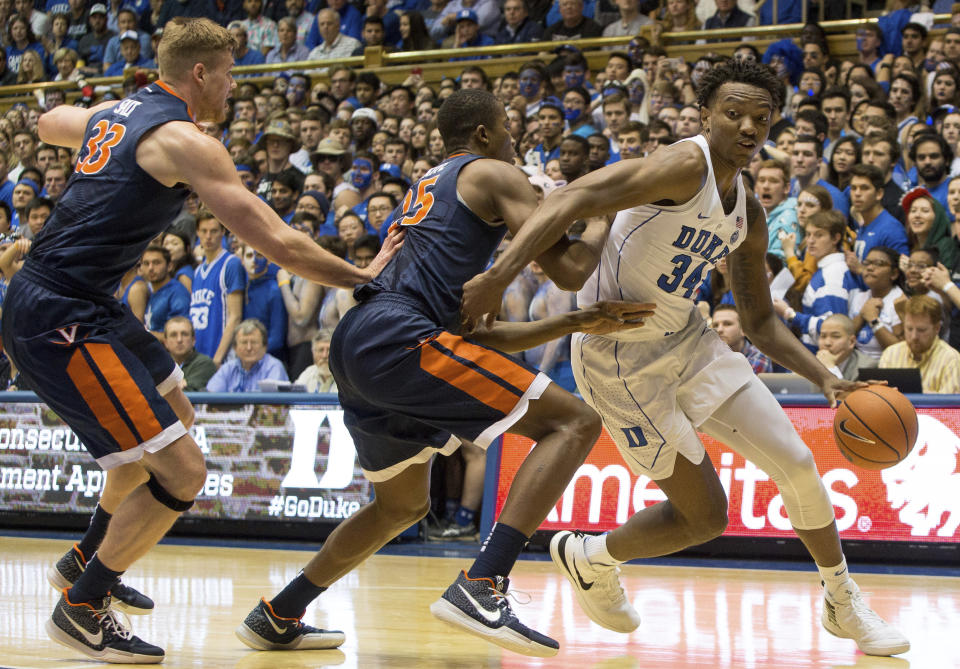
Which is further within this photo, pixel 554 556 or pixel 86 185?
pixel 554 556

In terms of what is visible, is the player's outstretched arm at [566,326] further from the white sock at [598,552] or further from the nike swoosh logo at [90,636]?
the nike swoosh logo at [90,636]

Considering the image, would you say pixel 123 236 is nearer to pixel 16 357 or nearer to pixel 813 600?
pixel 16 357

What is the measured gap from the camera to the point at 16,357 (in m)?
4.14

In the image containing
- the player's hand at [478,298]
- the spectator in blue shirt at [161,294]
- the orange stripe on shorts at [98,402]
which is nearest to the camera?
the player's hand at [478,298]

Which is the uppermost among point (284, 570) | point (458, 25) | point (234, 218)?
point (458, 25)

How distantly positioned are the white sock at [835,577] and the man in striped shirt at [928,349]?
3.12 metres

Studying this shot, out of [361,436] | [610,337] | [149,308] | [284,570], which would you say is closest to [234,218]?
[361,436]

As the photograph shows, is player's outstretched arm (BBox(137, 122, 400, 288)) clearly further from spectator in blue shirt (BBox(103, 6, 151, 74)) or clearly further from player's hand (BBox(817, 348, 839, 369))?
spectator in blue shirt (BBox(103, 6, 151, 74))

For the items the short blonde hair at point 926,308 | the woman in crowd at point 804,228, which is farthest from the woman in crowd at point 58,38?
the short blonde hair at point 926,308

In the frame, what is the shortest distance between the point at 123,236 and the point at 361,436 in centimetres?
113

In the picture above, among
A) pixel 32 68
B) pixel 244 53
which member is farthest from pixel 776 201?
pixel 32 68

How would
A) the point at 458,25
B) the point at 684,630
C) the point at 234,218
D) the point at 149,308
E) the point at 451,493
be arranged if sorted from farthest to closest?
the point at 458,25
the point at 149,308
the point at 451,493
the point at 684,630
the point at 234,218

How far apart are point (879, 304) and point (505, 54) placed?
24.7 feet

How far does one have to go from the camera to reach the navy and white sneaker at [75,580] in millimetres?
4906
